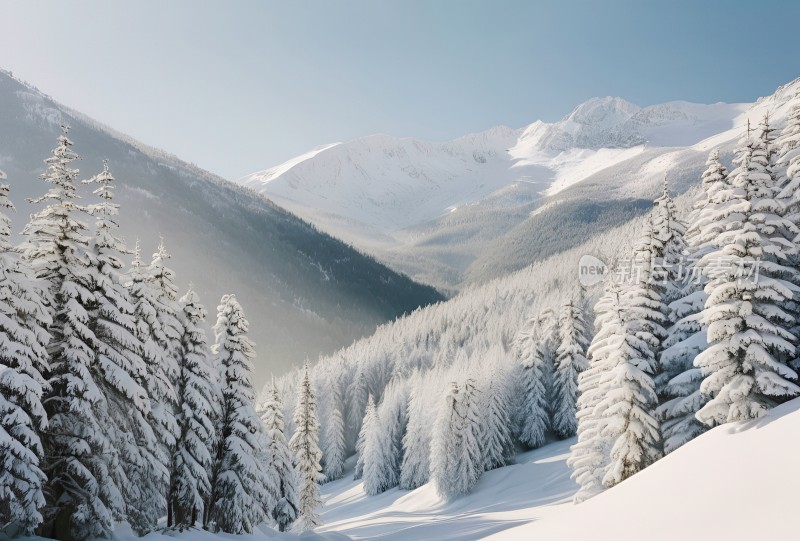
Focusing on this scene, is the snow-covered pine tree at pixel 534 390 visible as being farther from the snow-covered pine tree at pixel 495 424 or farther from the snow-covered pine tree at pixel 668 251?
the snow-covered pine tree at pixel 668 251

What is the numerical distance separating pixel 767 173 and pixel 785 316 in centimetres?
590

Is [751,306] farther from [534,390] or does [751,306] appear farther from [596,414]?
[534,390]

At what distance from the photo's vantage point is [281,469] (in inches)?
1393

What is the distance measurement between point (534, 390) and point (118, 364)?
2014 inches

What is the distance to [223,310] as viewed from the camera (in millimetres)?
26844

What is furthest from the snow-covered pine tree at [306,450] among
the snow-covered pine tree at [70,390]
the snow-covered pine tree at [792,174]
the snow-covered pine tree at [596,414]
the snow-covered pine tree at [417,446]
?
the snow-covered pine tree at [792,174]

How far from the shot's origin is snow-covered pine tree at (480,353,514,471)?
183 ft

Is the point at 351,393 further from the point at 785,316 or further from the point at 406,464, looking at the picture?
the point at 785,316

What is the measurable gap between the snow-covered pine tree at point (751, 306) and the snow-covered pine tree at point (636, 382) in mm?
3953

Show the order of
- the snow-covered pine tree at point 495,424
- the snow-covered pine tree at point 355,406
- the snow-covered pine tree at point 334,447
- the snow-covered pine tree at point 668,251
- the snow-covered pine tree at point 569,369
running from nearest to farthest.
Answer: the snow-covered pine tree at point 668,251 → the snow-covered pine tree at point 495,424 → the snow-covered pine tree at point 569,369 → the snow-covered pine tree at point 334,447 → the snow-covered pine tree at point 355,406

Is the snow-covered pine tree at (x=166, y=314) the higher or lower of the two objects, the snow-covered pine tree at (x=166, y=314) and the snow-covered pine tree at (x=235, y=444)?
the higher

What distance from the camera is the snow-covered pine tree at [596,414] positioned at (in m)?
24.9

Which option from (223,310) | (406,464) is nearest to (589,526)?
(223,310)

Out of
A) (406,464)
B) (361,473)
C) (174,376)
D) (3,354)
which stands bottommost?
(361,473)
